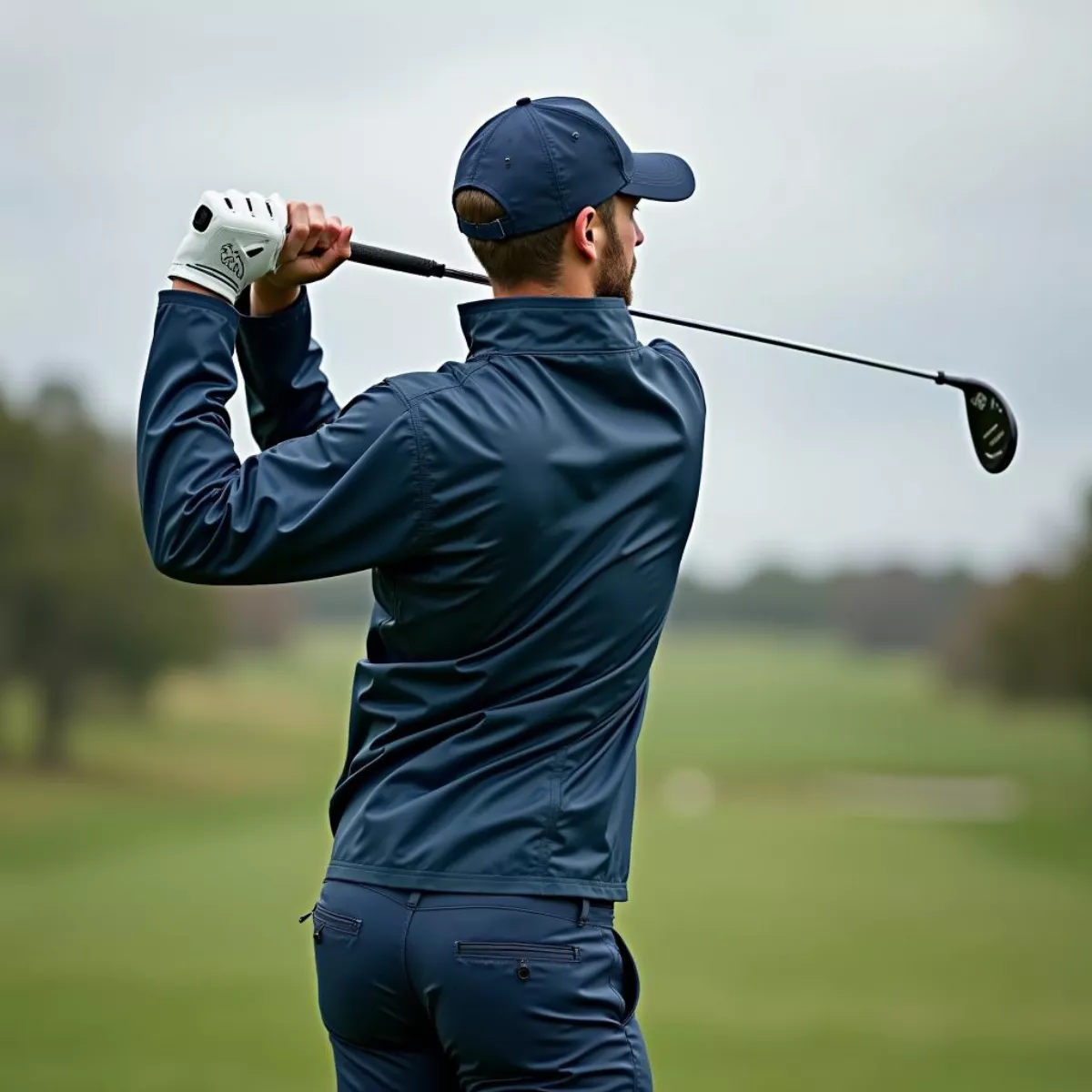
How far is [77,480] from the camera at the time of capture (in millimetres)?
6984

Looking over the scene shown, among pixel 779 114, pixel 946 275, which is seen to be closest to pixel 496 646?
pixel 779 114

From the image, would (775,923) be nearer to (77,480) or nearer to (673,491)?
(77,480)

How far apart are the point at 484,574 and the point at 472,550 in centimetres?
2

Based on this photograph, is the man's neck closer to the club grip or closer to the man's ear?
the man's ear

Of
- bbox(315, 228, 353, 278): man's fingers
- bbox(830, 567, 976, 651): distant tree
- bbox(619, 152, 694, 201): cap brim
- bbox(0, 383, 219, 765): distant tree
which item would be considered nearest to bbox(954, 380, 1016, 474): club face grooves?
bbox(619, 152, 694, 201): cap brim

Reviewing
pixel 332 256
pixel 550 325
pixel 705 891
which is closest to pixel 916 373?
pixel 550 325

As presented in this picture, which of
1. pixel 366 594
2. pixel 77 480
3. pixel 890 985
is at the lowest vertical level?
pixel 890 985

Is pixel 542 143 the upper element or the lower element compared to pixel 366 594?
upper

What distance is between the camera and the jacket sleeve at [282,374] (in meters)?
1.63

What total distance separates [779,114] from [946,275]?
1116mm

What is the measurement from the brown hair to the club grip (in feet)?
0.61

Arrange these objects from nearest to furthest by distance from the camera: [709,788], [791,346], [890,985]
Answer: [791,346]
[890,985]
[709,788]

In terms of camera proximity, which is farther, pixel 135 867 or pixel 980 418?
pixel 135 867

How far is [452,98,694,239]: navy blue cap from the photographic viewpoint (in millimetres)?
1425
